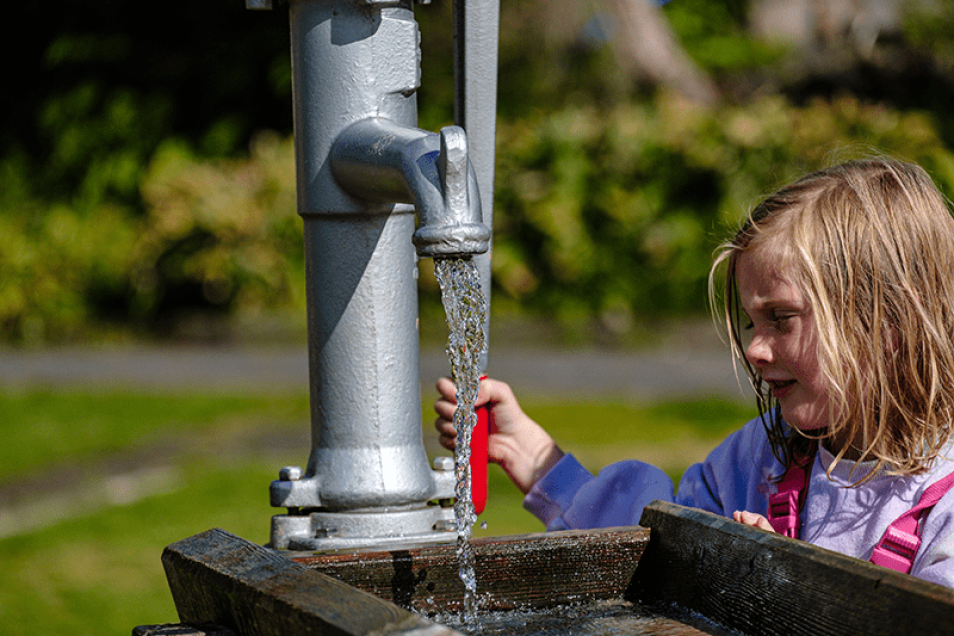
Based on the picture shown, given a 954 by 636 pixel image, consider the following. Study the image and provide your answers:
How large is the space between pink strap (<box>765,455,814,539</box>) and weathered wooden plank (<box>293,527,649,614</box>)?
28cm

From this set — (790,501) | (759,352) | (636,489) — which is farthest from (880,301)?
(636,489)

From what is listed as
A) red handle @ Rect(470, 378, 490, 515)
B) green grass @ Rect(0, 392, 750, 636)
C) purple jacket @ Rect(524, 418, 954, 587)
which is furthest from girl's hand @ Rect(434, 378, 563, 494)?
green grass @ Rect(0, 392, 750, 636)

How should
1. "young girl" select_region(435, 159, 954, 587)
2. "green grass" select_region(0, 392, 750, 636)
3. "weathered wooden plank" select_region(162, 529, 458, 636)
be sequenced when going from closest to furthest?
"weathered wooden plank" select_region(162, 529, 458, 636) → "young girl" select_region(435, 159, 954, 587) → "green grass" select_region(0, 392, 750, 636)

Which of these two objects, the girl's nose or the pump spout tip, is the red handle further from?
the pump spout tip

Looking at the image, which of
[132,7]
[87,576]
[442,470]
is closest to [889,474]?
[442,470]

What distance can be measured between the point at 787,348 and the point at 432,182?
632mm

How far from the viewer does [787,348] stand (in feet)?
5.11

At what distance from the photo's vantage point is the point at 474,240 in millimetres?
1179

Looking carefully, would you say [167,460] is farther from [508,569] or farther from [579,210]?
[508,569]

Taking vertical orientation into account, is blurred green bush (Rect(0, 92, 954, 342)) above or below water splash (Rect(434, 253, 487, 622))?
above

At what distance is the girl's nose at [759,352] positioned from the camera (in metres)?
1.54

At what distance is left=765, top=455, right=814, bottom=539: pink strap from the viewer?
1.60 meters

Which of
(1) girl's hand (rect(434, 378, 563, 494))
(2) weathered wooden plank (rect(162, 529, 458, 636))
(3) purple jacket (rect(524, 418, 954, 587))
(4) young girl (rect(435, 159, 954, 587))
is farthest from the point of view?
(1) girl's hand (rect(434, 378, 563, 494))

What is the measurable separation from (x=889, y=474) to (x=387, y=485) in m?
0.68
